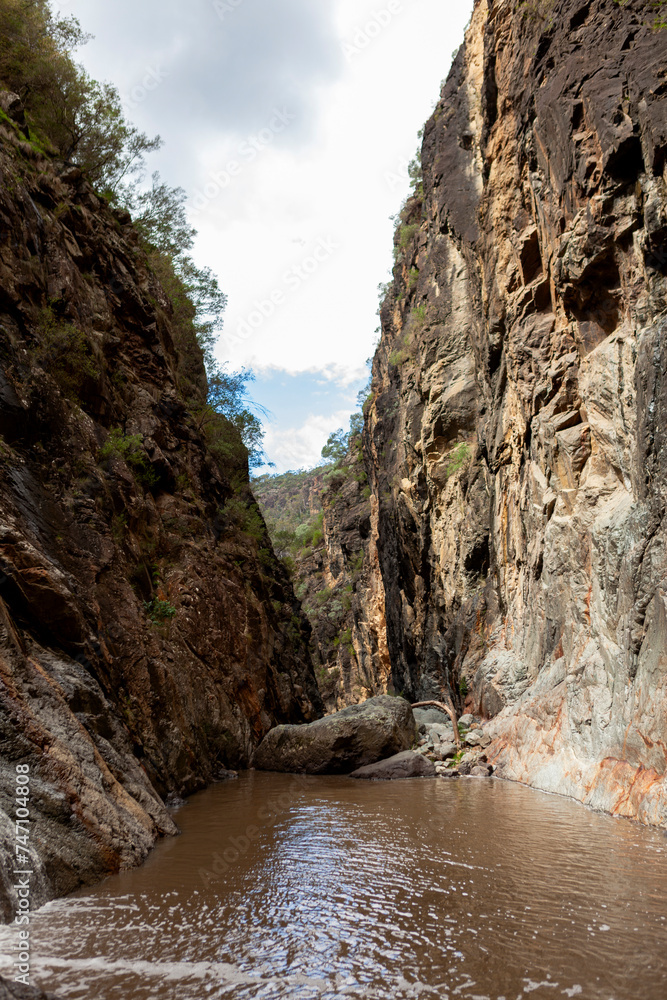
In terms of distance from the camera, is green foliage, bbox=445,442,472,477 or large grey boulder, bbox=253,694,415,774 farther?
green foliage, bbox=445,442,472,477

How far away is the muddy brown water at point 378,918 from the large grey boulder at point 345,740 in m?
5.82

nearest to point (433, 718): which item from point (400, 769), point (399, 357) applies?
point (400, 769)

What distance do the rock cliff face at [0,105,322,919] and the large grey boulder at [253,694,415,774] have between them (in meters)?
1.51

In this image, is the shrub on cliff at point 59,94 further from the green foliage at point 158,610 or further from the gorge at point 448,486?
the green foliage at point 158,610

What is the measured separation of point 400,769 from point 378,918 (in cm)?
796

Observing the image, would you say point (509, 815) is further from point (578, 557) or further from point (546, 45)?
point (546, 45)

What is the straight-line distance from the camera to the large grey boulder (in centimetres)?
1177

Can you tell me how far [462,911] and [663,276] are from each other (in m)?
7.67

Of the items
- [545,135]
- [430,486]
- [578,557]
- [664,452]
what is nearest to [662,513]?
[664,452]

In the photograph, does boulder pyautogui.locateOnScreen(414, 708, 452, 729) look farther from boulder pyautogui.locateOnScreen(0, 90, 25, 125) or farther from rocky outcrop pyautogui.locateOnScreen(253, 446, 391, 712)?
boulder pyautogui.locateOnScreen(0, 90, 25, 125)

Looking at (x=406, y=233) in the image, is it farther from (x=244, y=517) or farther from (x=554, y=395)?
(x=554, y=395)

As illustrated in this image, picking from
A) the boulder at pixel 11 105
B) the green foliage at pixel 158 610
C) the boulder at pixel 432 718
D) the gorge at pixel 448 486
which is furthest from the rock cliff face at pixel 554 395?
the boulder at pixel 11 105

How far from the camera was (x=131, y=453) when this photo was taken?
39.2 feet

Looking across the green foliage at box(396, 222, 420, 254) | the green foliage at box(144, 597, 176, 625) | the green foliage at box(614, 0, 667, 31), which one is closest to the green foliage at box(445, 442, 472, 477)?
the green foliage at box(144, 597, 176, 625)
